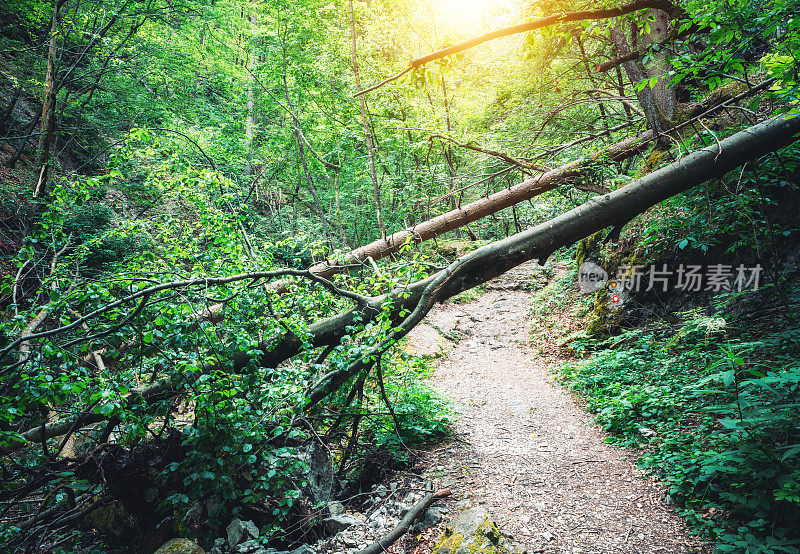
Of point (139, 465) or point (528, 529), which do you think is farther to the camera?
point (139, 465)

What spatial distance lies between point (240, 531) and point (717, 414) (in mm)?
4842

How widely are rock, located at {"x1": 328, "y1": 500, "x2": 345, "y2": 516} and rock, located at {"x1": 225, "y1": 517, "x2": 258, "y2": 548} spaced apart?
722 millimetres

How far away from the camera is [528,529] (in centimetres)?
291

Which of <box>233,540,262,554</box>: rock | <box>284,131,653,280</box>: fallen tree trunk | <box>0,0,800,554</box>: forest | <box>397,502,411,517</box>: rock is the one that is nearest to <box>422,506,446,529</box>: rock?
<box>0,0,800,554</box>: forest

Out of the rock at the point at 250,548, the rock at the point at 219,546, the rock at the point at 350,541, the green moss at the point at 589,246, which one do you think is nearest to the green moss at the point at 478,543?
the rock at the point at 350,541

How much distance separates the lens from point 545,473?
371 cm

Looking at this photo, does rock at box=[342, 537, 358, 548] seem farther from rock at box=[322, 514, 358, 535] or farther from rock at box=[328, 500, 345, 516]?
rock at box=[328, 500, 345, 516]

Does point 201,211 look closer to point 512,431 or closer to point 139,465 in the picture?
point 139,465

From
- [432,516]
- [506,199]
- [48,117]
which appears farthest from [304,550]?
[48,117]

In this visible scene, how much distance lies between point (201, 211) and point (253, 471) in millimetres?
3084

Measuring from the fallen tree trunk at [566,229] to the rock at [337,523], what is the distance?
1.74 m

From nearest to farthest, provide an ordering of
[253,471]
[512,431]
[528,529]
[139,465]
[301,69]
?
[528,529] < [253,471] < [139,465] < [512,431] < [301,69]

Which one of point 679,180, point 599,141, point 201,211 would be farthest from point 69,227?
point 599,141

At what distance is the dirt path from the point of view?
109 inches
